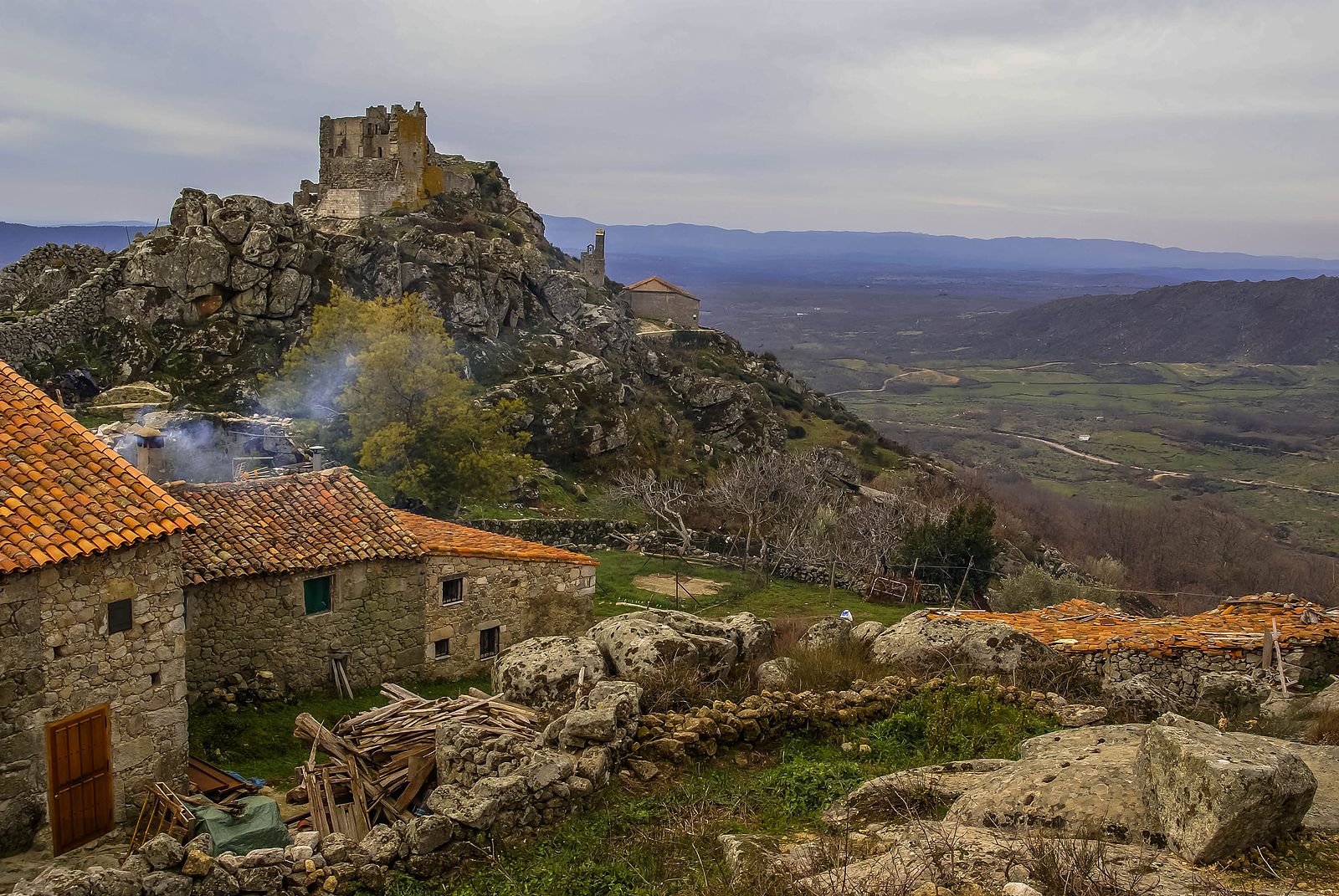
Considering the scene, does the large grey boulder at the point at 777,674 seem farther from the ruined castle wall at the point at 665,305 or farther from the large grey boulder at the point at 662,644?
the ruined castle wall at the point at 665,305

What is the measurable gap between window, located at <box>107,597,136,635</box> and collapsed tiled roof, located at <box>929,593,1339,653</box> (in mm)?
10721

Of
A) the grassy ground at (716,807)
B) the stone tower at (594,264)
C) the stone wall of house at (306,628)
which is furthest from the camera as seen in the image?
the stone tower at (594,264)

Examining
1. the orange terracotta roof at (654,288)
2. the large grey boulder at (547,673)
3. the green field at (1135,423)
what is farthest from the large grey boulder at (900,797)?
the orange terracotta roof at (654,288)

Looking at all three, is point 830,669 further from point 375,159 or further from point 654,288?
point 654,288

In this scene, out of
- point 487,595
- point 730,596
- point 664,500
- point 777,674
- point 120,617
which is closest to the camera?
point 120,617

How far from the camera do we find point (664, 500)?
120 ft

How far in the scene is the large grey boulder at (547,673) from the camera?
11.6 meters

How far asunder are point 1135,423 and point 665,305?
6988cm

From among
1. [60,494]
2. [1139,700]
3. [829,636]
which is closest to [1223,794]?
[1139,700]

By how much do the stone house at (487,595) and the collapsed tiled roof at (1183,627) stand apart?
7021 mm

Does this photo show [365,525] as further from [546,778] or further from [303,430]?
[303,430]

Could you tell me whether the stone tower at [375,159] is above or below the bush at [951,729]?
above

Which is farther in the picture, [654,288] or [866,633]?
[654,288]

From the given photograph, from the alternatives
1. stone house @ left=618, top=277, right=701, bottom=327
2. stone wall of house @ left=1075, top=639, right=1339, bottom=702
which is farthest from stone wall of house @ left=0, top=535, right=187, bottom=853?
stone house @ left=618, top=277, right=701, bottom=327
